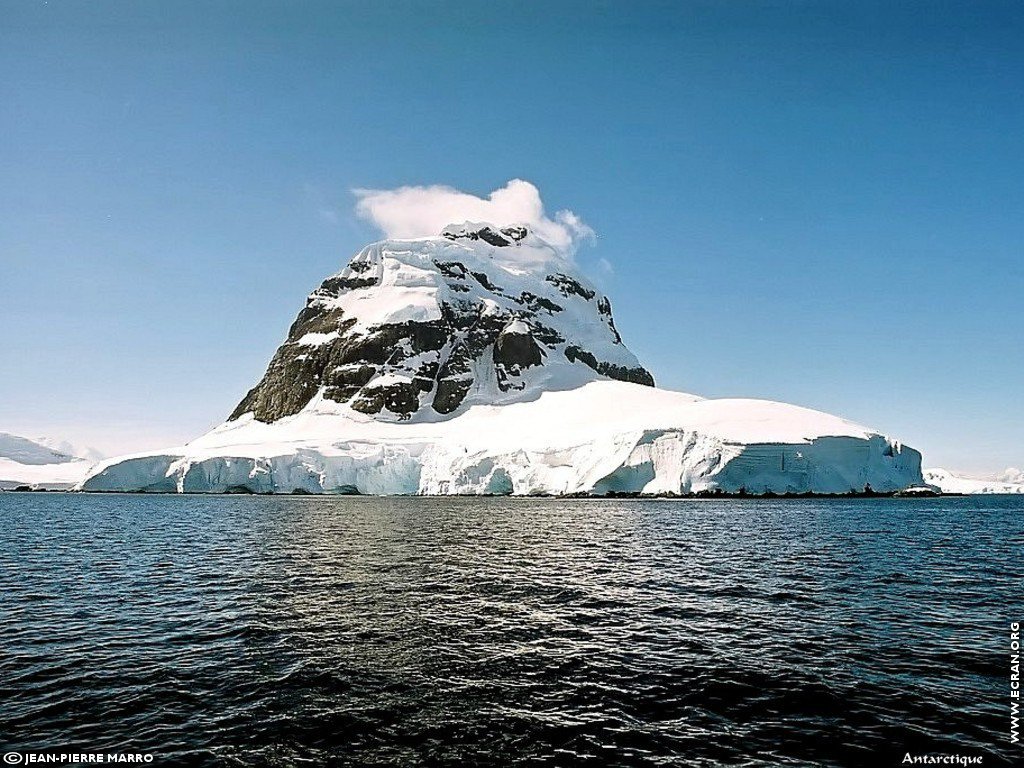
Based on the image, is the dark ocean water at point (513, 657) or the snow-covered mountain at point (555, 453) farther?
the snow-covered mountain at point (555, 453)

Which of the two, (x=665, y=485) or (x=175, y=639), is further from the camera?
(x=665, y=485)

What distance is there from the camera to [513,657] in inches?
606

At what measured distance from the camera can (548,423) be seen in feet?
413

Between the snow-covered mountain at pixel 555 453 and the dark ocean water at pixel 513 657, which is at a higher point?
the snow-covered mountain at pixel 555 453

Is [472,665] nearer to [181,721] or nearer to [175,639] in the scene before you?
[181,721]

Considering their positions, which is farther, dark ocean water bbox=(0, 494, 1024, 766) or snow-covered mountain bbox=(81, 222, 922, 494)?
snow-covered mountain bbox=(81, 222, 922, 494)

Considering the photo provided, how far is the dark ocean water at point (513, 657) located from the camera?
10.8 metres

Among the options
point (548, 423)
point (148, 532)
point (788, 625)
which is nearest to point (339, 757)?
point (788, 625)

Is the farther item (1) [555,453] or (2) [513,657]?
(1) [555,453]

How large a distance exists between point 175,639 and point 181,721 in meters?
6.26

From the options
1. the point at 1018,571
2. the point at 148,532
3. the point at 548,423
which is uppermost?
the point at 548,423

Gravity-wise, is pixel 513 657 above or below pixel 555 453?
below

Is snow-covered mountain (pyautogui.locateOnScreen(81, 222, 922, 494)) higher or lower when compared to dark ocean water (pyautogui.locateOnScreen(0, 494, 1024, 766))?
higher

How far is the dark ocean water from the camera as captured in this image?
424 inches
